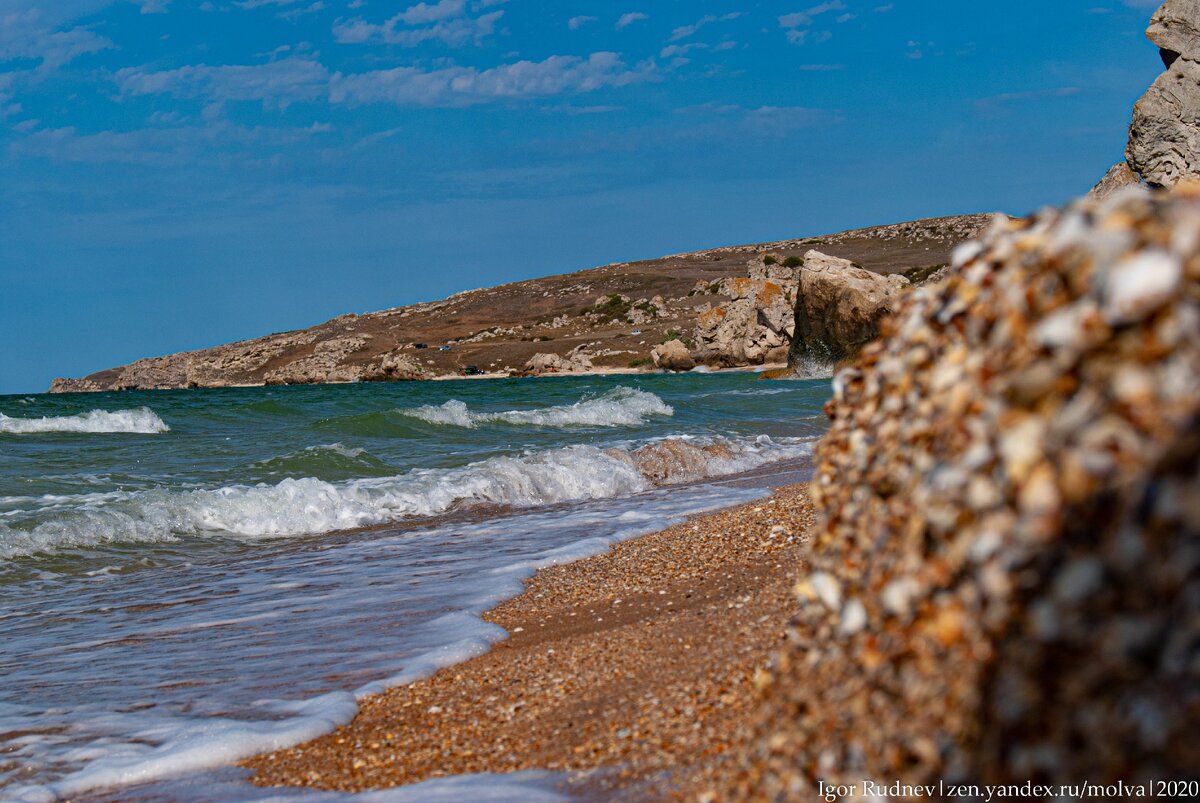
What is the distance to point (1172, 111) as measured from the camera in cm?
1988

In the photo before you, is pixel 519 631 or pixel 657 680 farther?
pixel 519 631

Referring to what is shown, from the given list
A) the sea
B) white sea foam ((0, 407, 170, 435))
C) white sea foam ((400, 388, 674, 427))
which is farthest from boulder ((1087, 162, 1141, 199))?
white sea foam ((0, 407, 170, 435))

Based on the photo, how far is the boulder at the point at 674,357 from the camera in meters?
48.6

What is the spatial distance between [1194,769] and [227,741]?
3.70 metres

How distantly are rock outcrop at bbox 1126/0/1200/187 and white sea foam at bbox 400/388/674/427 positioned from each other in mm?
11010

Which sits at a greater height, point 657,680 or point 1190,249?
point 1190,249

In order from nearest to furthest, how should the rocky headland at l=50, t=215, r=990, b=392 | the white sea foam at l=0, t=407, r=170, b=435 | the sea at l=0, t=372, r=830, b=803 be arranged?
1. the sea at l=0, t=372, r=830, b=803
2. the white sea foam at l=0, t=407, r=170, b=435
3. the rocky headland at l=50, t=215, r=990, b=392

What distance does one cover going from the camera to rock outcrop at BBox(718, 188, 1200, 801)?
136 centimetres

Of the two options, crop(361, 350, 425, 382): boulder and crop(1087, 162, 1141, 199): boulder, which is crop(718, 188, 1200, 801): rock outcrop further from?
crop(361, 350, 425, 382): boulder

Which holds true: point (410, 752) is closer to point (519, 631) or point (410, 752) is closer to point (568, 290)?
point (519, 631)

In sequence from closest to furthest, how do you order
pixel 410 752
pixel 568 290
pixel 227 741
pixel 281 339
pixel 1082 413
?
pixel 1082 413 → pixel 410 752 → pixel 227 741 → pixel 281 339 → pixel 568 290

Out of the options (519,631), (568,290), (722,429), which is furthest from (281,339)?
(519,631)

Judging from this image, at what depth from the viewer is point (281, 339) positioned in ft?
269

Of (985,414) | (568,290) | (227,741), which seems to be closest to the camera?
(985,414)
